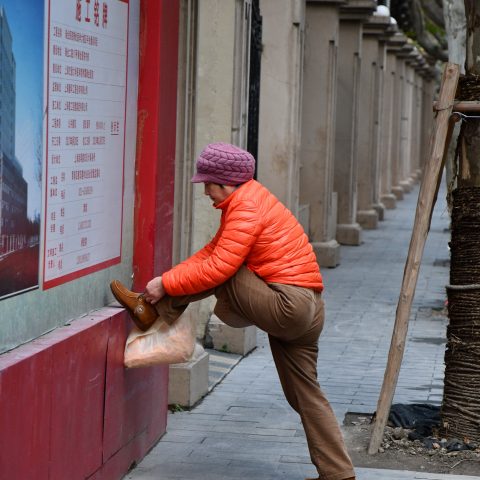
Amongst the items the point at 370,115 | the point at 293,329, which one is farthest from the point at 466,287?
the point at 370,115

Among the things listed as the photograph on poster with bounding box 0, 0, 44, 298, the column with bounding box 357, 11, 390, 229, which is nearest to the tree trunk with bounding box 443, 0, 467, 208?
the column with bounding box 357, 11, 390, 229

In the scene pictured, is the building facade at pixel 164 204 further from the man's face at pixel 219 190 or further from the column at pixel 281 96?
the man's face at pixel 219 190

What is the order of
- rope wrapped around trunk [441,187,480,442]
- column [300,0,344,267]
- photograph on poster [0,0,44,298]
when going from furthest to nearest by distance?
column [300,0,344,267] < rope wrapped around trunk [441,187,480,442] < photograph on poster [0,0,44,298]

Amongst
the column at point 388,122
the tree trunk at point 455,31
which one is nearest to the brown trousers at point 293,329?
the tree trunk at point 455,31

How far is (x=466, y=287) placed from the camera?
6.88 m

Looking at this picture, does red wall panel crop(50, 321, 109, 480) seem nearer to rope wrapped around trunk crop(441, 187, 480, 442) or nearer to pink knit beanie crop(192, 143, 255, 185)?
pink knit beanie crop(192, 143, 255, 185)

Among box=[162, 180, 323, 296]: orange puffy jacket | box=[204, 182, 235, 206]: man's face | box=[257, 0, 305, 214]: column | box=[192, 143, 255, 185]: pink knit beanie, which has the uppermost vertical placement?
box=[257, 0, 305, 214]: column

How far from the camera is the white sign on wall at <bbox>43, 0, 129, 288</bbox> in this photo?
519cm

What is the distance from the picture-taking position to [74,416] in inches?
210

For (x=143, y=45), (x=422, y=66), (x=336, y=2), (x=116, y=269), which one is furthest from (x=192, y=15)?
(x=422, y=66)

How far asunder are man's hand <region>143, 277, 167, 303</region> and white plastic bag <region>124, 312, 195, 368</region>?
200mm

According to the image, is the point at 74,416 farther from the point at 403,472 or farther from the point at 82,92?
the point at 403,472

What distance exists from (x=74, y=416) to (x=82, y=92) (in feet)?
4.70

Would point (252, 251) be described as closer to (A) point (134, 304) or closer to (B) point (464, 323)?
(A) point (134, 304)
